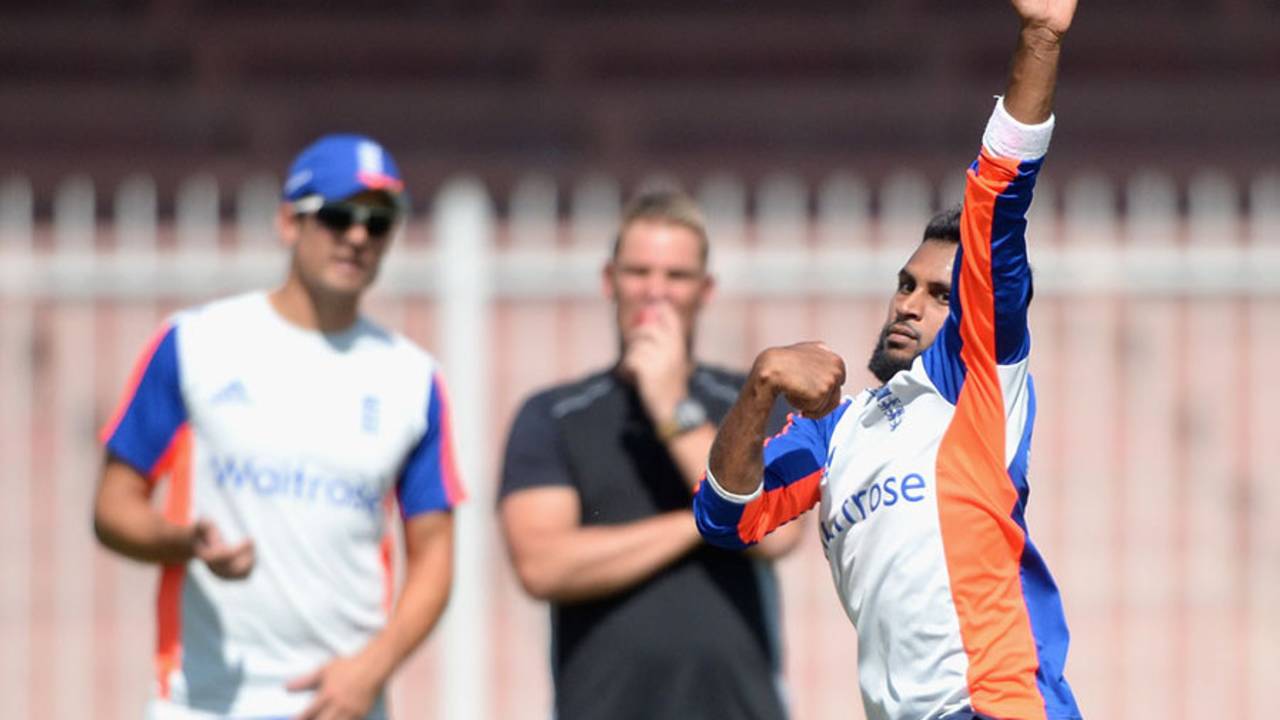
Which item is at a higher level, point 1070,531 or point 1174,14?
point 1174,14

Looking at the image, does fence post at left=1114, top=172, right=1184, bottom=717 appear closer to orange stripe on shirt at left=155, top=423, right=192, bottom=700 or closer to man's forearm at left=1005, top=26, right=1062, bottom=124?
orange stripe on shirt at left=155, top=423, right=192, bottom=700

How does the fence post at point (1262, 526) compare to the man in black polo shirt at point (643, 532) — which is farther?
the fence post at point (1262, 526)

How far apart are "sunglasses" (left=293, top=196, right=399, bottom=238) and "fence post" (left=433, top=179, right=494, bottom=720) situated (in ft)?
6.48

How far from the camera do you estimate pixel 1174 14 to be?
9164 millimetres

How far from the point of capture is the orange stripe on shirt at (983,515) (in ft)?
8.74

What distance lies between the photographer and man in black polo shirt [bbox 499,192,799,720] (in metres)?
4.12

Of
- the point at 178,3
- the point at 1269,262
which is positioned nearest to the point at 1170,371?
the point at 1269,262

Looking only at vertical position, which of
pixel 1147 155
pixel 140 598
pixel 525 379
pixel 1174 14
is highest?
pixel 1174 14

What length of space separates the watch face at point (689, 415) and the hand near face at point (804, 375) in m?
1.41

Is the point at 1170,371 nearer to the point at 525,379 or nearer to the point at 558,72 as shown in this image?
the point at 525,379

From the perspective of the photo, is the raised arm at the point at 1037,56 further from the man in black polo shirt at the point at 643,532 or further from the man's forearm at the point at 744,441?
the man in black polo shirt at the point at 643,532

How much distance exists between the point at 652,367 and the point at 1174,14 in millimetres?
5678

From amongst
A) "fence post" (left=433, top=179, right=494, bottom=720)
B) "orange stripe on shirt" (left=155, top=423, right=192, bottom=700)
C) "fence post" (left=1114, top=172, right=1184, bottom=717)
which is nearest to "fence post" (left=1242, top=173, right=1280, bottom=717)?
"fence post" (left=1114, top=172, right=1184, bottom=717)

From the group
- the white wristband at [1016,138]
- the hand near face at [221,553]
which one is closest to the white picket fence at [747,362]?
the hand near face at [221,553]
